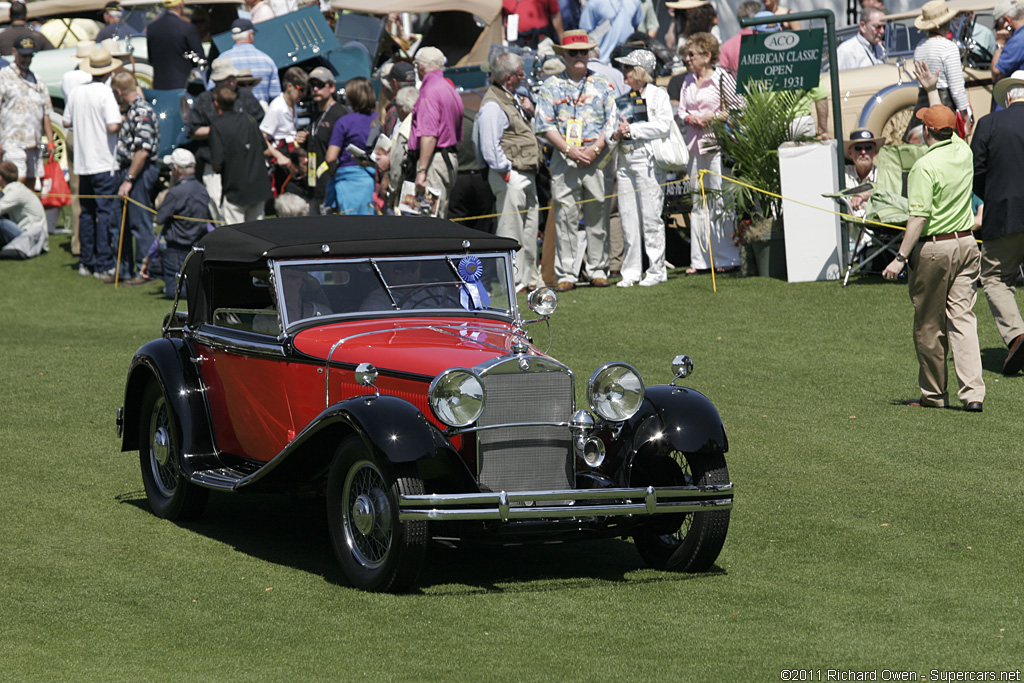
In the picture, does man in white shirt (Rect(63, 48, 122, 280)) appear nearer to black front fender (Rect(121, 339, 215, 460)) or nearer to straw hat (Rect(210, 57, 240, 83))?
straw hat (Rect(210, 57, 240, 83))

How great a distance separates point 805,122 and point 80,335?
753 centimetres

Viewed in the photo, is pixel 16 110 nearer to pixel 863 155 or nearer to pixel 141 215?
pixel 141 215

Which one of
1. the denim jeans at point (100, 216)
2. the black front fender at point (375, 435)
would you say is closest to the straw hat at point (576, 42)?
the denim jeans at point (100, 216)

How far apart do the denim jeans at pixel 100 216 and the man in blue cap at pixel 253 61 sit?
2143 mm

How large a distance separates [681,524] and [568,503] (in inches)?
24.5

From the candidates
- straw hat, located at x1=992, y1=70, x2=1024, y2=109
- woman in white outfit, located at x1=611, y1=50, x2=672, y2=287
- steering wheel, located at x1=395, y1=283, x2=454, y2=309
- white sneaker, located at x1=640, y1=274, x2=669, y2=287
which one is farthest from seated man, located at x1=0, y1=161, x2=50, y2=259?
straw hat, located at x1=992, y1=70, x2=1024, y2=109

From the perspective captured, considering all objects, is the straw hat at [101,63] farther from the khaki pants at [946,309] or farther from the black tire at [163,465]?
the khaki pants at [946,309]

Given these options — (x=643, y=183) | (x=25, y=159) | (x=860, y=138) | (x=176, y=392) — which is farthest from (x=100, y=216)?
(x=176, y=392)

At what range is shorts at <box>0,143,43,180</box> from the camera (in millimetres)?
16688

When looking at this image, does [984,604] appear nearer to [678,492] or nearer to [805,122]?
[678,492]

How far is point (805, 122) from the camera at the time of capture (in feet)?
43.5

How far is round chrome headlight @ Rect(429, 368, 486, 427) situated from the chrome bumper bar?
380 mm

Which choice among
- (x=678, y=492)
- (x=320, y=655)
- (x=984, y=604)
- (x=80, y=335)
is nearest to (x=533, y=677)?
(x=320, y=655)

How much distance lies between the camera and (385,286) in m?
6.64
